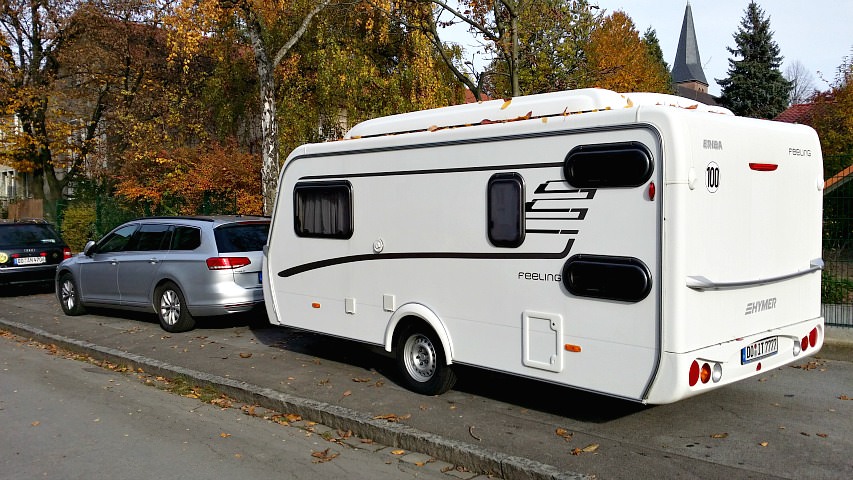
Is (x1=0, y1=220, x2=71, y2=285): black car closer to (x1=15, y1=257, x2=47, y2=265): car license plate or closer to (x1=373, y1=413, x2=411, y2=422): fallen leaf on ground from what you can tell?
(x1=15, y1=257, x2=47, y2=265): car license plate

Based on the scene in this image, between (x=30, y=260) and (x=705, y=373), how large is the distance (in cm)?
1483

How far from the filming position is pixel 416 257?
711 centimetres

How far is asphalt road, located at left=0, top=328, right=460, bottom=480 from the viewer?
5.55 meters

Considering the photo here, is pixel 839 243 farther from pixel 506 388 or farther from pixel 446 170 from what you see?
pixel 446 170

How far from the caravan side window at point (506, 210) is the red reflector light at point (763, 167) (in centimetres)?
178

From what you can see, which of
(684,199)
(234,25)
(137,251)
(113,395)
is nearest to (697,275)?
(684,199)

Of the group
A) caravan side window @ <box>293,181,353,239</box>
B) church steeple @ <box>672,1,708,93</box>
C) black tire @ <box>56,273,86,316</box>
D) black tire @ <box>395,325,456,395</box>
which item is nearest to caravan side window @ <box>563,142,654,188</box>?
black tire @ <box>395,325,456,395</box>

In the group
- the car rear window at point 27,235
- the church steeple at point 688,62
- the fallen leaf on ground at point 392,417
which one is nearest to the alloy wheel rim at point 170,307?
the fallen leaf on ground at point 392,417

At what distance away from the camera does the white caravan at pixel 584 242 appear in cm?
529

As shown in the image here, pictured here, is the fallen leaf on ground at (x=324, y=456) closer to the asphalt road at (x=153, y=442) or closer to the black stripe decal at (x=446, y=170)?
the asphalt road at (x=153, y=442)

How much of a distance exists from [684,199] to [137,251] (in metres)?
9.06

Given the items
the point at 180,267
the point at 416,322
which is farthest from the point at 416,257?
the point at 180,267

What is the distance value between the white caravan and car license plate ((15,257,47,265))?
427 inches

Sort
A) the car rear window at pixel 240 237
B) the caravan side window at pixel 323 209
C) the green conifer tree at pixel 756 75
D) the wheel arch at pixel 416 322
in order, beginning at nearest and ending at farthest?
1. the wheel arch at pixel 416 322
2. the caravan side window at pixel 323 209
3. the car rear window at pixel 240 237
4. the green conifer tree at pixel 756 75
